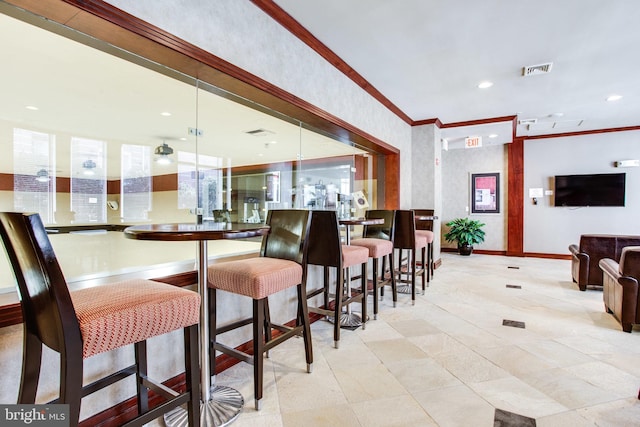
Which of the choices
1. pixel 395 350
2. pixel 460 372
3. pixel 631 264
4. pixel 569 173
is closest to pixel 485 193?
pixel 569 173

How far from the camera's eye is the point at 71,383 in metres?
1.02

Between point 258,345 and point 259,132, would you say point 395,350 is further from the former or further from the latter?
point 259,132

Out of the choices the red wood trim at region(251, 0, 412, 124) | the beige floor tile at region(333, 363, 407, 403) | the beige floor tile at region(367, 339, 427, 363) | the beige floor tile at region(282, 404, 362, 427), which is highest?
the red wood trim at region(251, 0, 412, 124)

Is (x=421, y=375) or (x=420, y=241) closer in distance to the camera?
(x=421, y=375)

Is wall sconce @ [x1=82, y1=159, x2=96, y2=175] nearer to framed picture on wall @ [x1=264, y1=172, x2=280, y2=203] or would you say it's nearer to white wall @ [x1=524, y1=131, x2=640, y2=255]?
framed picture on wall @ [x1=264, y1=172, x2=280, y2=203]

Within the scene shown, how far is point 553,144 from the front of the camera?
7.34m

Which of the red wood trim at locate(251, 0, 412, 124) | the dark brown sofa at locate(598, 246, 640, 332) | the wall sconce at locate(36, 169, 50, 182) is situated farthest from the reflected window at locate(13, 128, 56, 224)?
the dark brown sofa at locate(598, 246, 640, 332)

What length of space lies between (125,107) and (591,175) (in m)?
8.77

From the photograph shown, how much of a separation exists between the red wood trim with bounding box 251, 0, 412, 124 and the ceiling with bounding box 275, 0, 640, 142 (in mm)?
49

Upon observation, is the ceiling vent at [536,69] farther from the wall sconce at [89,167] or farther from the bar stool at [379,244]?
the wall sconce at [89,167]

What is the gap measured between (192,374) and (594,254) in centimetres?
539

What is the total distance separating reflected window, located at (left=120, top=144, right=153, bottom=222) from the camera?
10.4ft

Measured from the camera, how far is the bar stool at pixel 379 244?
3.29 metres

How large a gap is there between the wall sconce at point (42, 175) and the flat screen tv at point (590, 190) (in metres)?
8.78
